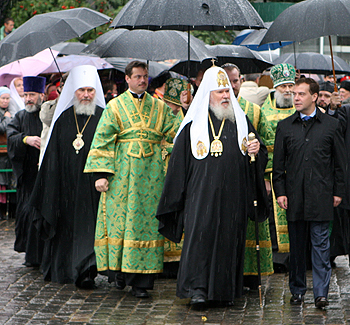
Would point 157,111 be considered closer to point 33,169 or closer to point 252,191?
point 252,191

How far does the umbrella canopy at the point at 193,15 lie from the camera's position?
6793 millimetres

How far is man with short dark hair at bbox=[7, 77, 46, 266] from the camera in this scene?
28.8ft

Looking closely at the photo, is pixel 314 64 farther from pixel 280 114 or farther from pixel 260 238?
pixel 260 238

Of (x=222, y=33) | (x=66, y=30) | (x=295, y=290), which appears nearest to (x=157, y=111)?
(x=66, y=30)

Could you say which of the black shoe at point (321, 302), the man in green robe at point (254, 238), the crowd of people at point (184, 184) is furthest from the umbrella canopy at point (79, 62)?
the black shoe at point (321, 302)

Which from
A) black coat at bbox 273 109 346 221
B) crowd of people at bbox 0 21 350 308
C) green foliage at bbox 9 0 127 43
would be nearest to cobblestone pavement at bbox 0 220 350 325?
crowd of people at bbox 0 21 350 308

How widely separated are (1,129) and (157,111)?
5434mm

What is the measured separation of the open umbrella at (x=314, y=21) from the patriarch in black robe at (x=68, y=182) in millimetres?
2113

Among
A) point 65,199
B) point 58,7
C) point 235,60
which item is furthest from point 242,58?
point 58,7

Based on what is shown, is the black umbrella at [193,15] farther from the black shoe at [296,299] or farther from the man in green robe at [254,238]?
the black shoe at [296,299]

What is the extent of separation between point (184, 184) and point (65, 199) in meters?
1.77

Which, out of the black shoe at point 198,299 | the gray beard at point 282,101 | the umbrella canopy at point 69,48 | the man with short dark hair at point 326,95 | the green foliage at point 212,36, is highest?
the green foliage at point 212,36

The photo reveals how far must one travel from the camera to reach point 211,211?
6512mm

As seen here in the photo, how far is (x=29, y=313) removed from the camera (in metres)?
6.44
